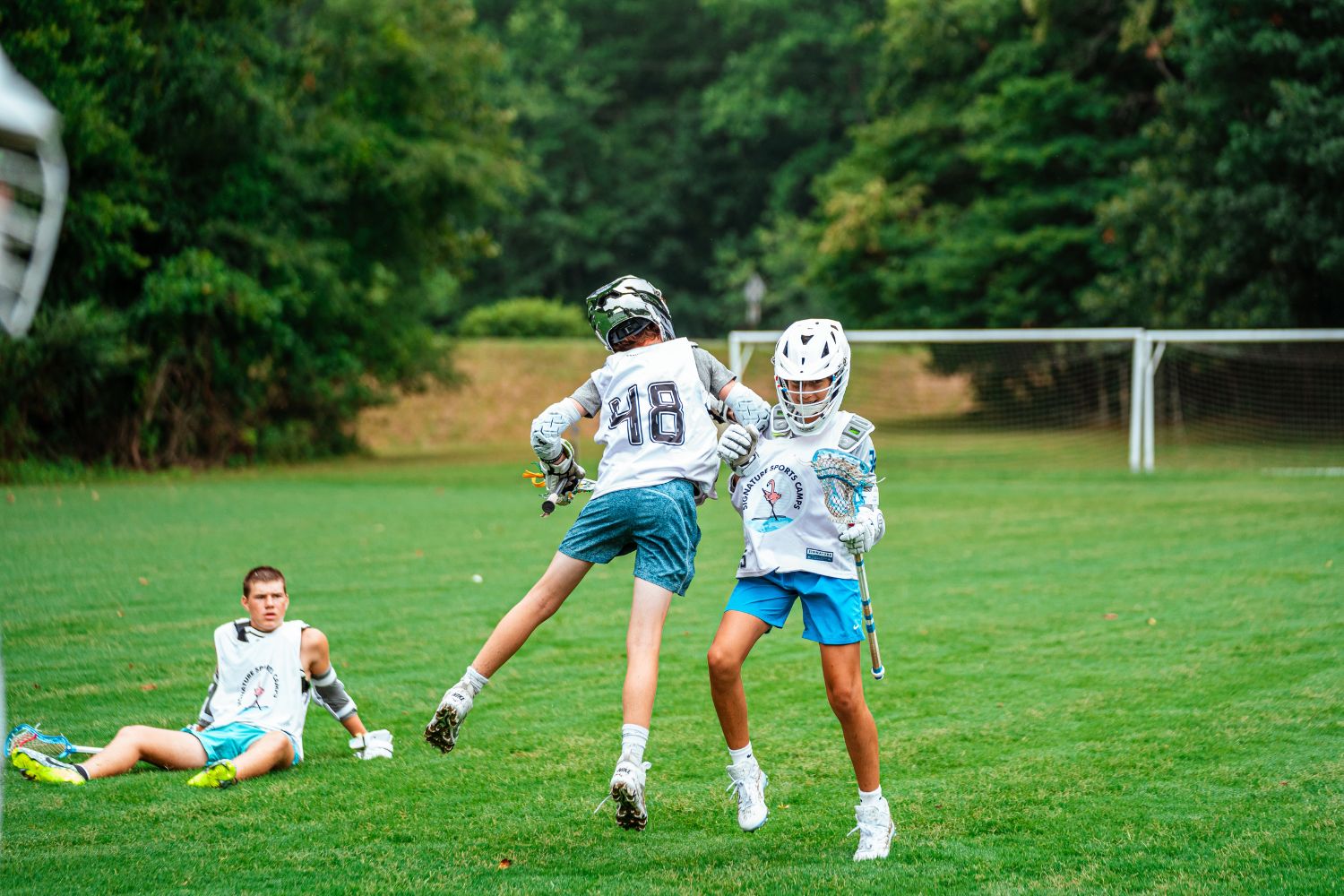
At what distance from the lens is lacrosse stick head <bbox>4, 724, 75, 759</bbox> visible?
229 inches

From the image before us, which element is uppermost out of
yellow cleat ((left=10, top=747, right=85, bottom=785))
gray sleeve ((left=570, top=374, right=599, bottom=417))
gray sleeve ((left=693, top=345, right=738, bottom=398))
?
gray sleeve ((left=693, top=345, right=738, bottom=398))

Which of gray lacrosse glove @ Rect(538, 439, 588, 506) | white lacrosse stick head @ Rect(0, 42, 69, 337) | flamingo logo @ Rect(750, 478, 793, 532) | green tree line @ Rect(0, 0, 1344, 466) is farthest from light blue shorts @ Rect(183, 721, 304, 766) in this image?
green tree line @ Rect(0, 0, 1344, 466)

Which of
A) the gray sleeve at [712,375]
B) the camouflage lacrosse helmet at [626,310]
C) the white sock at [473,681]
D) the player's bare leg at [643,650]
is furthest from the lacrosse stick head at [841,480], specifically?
the white sock at [473,681]

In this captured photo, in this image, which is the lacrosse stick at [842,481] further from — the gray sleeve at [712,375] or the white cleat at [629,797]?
the white cleat at [629,797]

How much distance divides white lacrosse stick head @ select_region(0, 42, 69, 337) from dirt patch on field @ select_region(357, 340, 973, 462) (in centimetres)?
2950

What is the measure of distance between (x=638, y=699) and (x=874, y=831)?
98 centimetres

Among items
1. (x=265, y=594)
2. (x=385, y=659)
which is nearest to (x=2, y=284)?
(x=265, y=594)

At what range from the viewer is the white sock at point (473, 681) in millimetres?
5059

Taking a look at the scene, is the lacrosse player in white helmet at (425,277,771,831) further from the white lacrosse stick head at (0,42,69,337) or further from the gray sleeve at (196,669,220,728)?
the white lacrosse stick head at (0,42,69,337)

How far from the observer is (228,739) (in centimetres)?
606

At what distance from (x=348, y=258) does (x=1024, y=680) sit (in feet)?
70.1

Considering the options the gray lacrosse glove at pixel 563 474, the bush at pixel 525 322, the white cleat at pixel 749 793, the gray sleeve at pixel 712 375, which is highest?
the bush at pixel 525 322

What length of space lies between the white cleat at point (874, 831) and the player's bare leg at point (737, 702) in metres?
0.38
